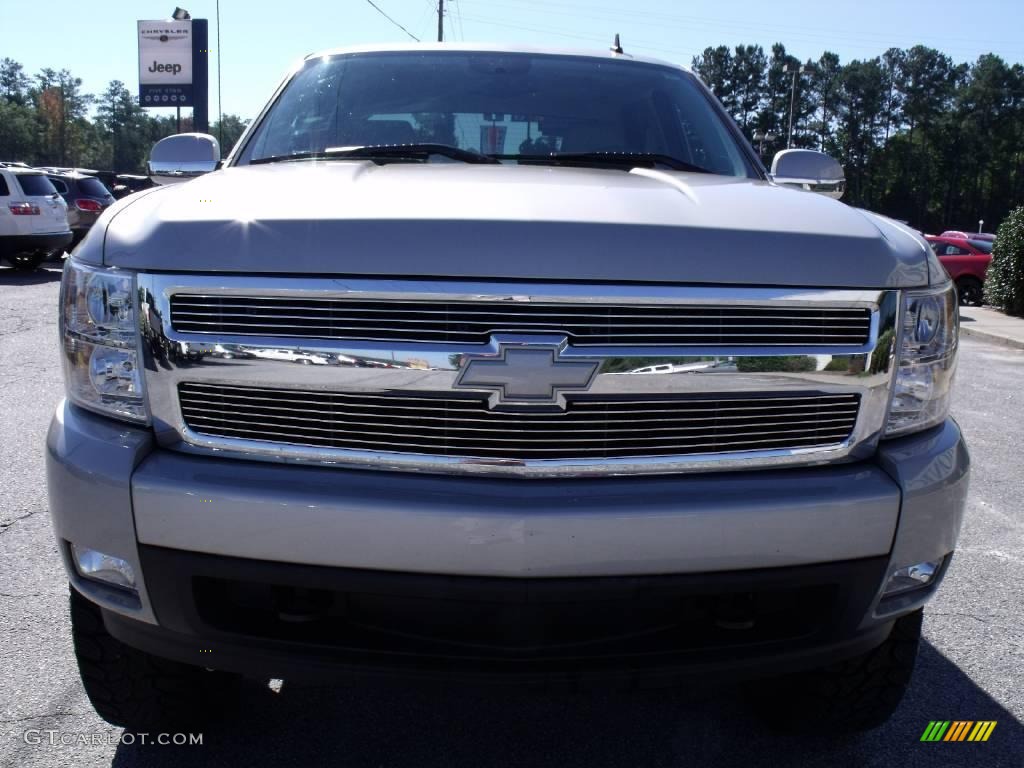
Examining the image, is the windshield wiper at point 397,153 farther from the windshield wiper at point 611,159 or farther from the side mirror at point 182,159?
the side mirror at point 182,159

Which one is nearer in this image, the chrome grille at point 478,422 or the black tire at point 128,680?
the chrome grille at point 478,422

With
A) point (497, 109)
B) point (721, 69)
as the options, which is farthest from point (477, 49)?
point (721, 69)

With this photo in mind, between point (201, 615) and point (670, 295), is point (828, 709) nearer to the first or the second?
point (670, 295)

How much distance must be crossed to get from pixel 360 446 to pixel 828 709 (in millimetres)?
1440

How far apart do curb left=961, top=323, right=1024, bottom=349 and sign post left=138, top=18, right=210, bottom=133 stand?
3636cm

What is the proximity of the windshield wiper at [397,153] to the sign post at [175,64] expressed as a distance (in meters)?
43.7

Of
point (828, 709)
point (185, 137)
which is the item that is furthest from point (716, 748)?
point (185, 137)

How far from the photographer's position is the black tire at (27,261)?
17.8 m

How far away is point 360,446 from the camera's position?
6.66ft

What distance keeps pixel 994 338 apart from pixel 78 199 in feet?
56.7

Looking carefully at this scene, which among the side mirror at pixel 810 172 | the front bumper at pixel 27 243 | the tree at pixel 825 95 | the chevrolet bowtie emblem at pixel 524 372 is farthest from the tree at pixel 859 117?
the chevrolet bowtie emblem at pixel 524 372

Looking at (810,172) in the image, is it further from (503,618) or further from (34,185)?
(34,185)

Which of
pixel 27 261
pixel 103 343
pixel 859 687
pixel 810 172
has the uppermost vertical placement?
pixel 810 172

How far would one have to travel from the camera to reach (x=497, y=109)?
339cm
